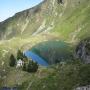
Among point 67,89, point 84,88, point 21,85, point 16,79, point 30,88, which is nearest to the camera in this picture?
point 84,88

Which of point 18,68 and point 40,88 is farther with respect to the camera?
point 18,68

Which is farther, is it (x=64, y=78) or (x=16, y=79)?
(x=16, y=79)

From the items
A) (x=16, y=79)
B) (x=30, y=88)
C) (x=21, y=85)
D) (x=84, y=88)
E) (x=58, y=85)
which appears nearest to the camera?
(x=84, y=88)

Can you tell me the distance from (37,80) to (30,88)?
5.77m

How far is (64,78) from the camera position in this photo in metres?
106

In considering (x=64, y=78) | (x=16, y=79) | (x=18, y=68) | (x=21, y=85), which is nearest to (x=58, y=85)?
(x=64, y=78)

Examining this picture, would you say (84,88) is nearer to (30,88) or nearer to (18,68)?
(30,88)

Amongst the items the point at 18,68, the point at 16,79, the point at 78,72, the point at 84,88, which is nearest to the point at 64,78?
the point at 78,72

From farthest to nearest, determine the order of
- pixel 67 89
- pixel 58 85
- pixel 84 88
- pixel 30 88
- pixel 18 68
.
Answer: pixel 18 68 → pixel 30 88 → pixel 58 85 → pixel 67 89 → pixel 84 88

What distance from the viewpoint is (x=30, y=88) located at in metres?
111

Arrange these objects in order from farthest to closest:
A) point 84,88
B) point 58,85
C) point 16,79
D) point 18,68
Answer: point 18,68 < point 16,79 < point 58,85 < point 84,88

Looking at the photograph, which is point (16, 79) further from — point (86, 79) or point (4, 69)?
point (86, 79)

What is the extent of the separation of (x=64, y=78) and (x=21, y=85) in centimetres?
1917

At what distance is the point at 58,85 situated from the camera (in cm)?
10156
